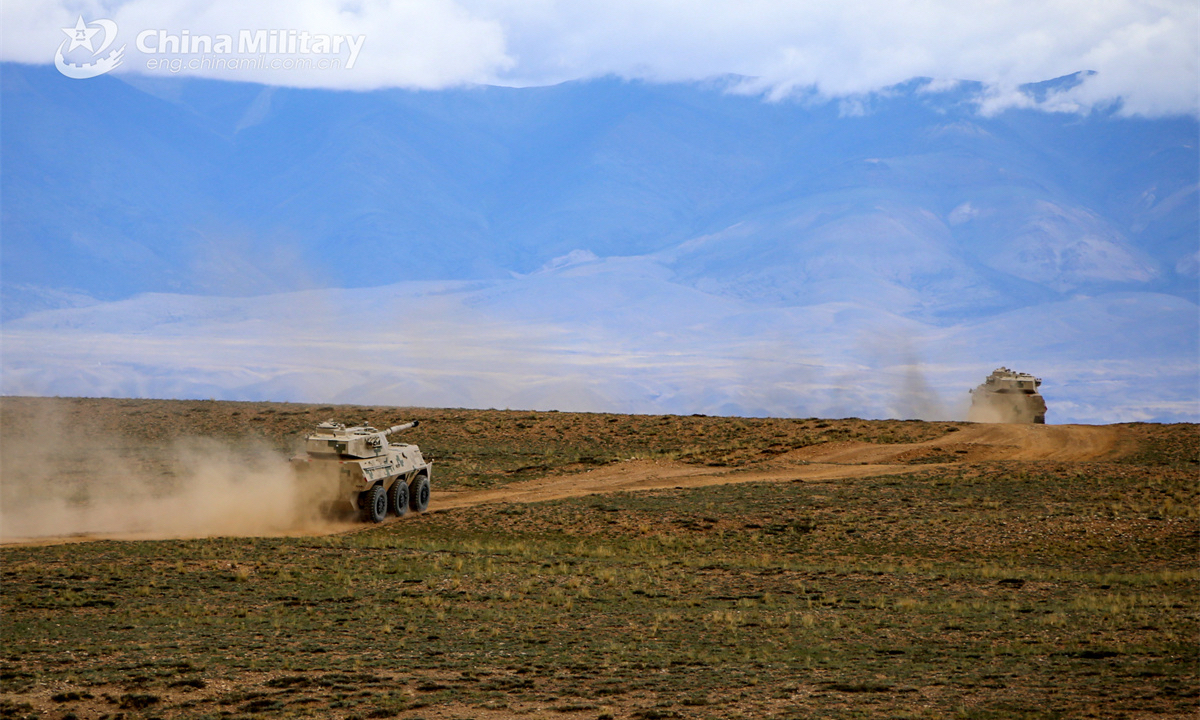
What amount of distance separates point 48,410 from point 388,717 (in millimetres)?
53069

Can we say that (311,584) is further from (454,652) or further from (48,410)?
(48,410)

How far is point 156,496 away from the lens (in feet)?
124

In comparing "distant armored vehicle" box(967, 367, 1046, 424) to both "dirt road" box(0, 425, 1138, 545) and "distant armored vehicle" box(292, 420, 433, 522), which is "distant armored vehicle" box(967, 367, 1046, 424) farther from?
"distant armored vehicle" box(292, 420, 433, 522)

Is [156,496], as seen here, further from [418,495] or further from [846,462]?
[846,462]

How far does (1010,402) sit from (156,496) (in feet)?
130

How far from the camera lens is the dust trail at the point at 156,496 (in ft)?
106

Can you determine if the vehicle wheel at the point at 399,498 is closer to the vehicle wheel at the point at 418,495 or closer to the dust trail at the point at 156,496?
the vehicle wheel at the point at 418,495

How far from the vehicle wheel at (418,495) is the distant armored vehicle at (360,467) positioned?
29cm

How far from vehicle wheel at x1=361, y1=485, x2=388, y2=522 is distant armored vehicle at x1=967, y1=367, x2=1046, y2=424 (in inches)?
1335

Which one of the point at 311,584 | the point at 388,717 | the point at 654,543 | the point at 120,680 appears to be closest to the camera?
the point at 388,717

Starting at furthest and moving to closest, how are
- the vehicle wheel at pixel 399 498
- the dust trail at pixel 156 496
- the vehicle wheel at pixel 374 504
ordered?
the vehicle wheel at pixel 399 498
the vehicle wheel at pixel 374 504
the dust trail at pixel 156 496

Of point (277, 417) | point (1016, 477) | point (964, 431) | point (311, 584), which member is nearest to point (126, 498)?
point (311, 584)

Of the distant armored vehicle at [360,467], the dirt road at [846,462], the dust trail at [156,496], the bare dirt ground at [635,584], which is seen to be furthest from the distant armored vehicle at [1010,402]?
the dust trail at [156,496]

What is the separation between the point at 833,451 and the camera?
157ft
